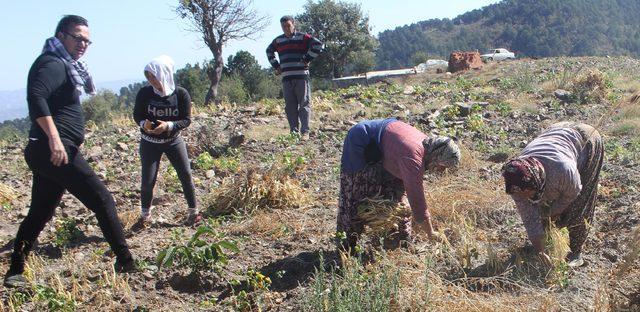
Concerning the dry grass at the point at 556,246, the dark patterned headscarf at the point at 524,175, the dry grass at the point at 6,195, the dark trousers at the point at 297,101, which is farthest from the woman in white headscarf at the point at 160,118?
the dark trousers at the point at 297,101

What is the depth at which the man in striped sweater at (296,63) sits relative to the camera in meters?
6.96

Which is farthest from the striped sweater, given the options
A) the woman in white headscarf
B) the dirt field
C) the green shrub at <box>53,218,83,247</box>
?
the green shrub at <box>53,218,83,247</box>

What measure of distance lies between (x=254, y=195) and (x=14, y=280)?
1.83 metres

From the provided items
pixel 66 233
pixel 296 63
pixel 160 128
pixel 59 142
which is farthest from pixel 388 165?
pixel 296 63

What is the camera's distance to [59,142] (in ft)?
9.65

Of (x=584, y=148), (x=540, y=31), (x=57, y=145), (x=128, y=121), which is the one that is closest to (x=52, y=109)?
(x=57, y=145)

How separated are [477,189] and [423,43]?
299ft

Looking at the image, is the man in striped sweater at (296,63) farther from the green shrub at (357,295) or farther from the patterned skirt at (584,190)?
the green shrub at (357,295)

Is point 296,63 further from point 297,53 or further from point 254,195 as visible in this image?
point 254,195

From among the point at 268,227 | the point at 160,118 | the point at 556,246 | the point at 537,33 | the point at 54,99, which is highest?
the point at 537,33

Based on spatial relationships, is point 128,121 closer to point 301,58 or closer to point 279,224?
point 301,58

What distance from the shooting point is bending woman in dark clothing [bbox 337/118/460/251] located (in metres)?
3.25

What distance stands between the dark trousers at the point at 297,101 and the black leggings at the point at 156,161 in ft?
9.28

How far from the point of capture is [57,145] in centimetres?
292
